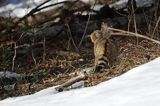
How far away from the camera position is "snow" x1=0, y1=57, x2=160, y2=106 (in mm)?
3459

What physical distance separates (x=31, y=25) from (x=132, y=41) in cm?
218

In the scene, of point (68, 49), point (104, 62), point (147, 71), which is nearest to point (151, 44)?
point (104, 62)

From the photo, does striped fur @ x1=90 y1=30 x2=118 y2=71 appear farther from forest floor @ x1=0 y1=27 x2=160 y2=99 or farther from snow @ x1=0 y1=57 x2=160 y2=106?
snow @ x1=0 y1=57 x2=160 y2=106

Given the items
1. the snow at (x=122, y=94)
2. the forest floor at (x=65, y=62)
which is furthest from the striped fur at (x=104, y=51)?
the snow at (x=122, y=94)

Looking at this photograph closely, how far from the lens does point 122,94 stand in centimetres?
363

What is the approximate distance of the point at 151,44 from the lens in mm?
6555

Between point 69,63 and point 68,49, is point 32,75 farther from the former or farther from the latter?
point 68,49

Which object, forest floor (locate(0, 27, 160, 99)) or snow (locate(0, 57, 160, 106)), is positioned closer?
snow (locate(0, 57, 160, 106))

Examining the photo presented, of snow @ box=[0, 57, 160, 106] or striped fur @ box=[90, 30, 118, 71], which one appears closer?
snow @ box=[0, 57, 160, 106]

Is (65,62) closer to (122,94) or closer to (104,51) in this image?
(104,51)

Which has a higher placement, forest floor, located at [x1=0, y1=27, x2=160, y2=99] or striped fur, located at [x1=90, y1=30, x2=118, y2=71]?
striped fur, located at [x1=90, y1=30, x2=118, y2=71]

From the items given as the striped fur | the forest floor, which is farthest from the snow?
the striped fur

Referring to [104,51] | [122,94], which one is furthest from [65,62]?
[122,94]

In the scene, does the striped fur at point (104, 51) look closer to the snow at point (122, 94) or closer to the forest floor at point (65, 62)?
the forest floor at point (65, 62)
